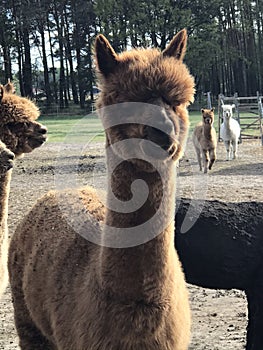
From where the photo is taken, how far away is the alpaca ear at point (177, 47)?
231 cm

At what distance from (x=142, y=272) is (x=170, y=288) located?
0.58 ft

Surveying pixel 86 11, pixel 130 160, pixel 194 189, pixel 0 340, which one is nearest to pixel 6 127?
pixel 0 340

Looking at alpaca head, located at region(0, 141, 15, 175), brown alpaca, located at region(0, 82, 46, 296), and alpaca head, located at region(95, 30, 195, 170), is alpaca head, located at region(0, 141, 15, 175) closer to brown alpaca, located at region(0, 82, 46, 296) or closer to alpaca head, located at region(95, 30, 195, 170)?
brown alpaca, located at region(0, 82, 46, 296)

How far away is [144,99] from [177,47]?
1.38 ft

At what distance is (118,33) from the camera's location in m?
34.3

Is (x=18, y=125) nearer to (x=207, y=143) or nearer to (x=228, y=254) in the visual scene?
(x=228, y=254)

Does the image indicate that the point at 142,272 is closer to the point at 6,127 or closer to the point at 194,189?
the point at 6,127

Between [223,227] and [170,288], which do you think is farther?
[223,227]

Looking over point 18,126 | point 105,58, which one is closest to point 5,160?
point 18,126

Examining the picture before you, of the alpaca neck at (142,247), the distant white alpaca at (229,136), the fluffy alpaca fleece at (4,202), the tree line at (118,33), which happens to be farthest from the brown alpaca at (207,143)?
the tree line at (118,33)

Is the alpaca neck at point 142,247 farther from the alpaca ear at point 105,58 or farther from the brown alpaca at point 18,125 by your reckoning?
the brown alpaca at point 18,125

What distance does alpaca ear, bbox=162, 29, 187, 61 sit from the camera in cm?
231

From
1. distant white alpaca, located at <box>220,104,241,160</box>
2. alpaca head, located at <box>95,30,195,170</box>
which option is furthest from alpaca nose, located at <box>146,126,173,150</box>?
distant white alpaca, located at <box>220,104,241,160</box>

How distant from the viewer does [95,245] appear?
2545mm
